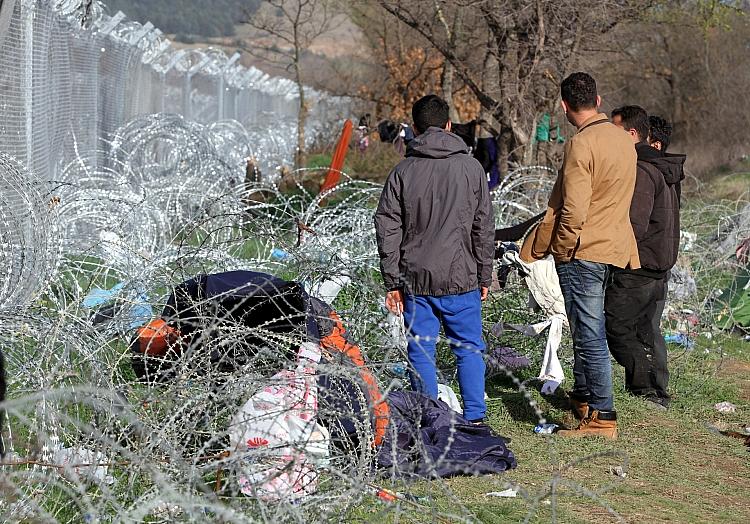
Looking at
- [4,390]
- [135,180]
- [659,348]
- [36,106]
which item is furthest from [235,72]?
[4,390]

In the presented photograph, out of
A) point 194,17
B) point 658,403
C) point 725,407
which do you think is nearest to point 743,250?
point 725,407

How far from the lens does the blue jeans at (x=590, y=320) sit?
231 inches

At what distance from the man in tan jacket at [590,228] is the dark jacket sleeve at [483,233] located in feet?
0.99

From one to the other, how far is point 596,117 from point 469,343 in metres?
1.37

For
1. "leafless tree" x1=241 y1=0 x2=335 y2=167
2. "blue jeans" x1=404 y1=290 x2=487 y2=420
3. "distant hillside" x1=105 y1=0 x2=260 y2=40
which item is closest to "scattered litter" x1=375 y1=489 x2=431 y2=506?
"blue jeans" x1=404 y1=290 x2=487 y2=420

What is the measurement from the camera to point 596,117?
5820 mm

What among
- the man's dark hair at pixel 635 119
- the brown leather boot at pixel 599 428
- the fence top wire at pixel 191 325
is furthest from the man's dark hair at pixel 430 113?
the brown leather boot at pixel 599 428

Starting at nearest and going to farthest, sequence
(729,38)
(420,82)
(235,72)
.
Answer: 1. (235,72)
2. (420,82)
3. (729,38)

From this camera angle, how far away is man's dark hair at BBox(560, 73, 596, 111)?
579 centimetres

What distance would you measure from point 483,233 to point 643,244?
132 cm

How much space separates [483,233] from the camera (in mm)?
5789

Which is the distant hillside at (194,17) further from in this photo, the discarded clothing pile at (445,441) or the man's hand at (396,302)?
the discarded clothing pile at (445,441)

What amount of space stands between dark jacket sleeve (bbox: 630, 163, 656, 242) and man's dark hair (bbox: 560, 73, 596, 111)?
0.82 meters

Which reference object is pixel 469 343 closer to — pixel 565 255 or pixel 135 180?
pixel 565 255
